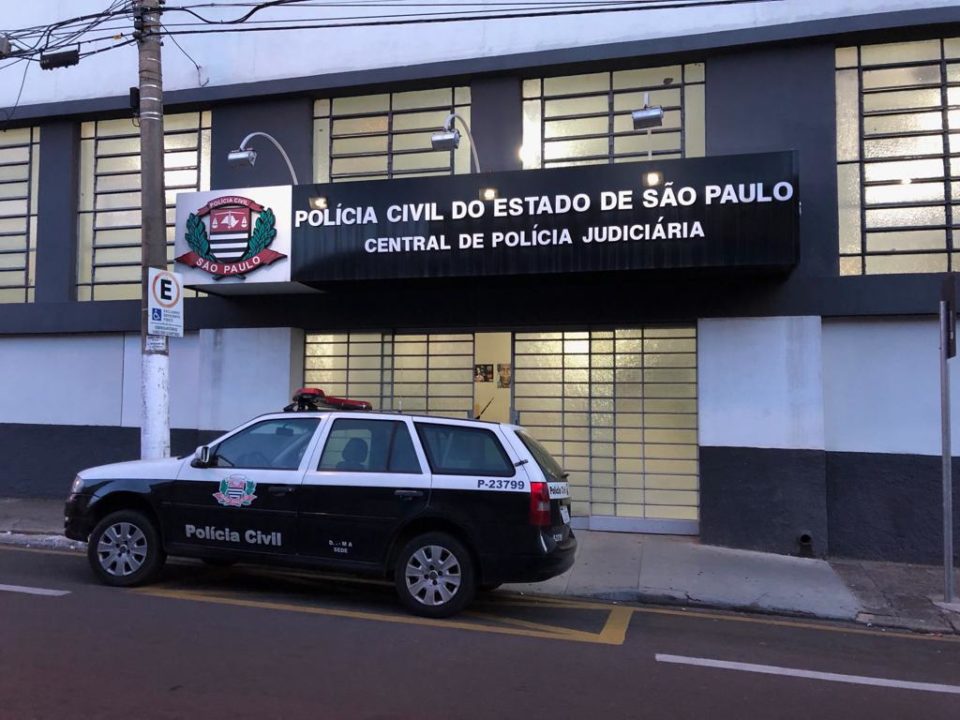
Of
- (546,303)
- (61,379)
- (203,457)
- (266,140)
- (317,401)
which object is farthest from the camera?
(61,379)

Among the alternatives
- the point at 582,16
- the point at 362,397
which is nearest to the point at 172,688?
the point at 362,397

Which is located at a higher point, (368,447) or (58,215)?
(58,215)

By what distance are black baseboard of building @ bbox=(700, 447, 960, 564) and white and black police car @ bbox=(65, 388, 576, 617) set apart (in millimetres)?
3881

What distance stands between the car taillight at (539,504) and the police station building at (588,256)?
12.1 ft

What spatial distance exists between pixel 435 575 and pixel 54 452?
913 centimetres

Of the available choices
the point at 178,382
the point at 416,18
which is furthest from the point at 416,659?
the point at 416,18

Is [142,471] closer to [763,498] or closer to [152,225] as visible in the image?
[152,225]

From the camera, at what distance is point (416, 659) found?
5387mm

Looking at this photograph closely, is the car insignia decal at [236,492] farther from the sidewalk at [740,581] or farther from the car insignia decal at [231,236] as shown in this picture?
the car insignia decal at [231,236]

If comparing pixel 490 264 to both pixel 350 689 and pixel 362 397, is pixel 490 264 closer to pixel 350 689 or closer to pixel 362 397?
pixel 362 397

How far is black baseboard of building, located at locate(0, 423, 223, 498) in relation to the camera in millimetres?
12438

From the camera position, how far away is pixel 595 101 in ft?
36.3

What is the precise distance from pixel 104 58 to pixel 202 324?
5.11m

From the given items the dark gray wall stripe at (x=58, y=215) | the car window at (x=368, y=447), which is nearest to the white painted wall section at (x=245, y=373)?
the dark gray wall stripe at (x=58, y=215)
